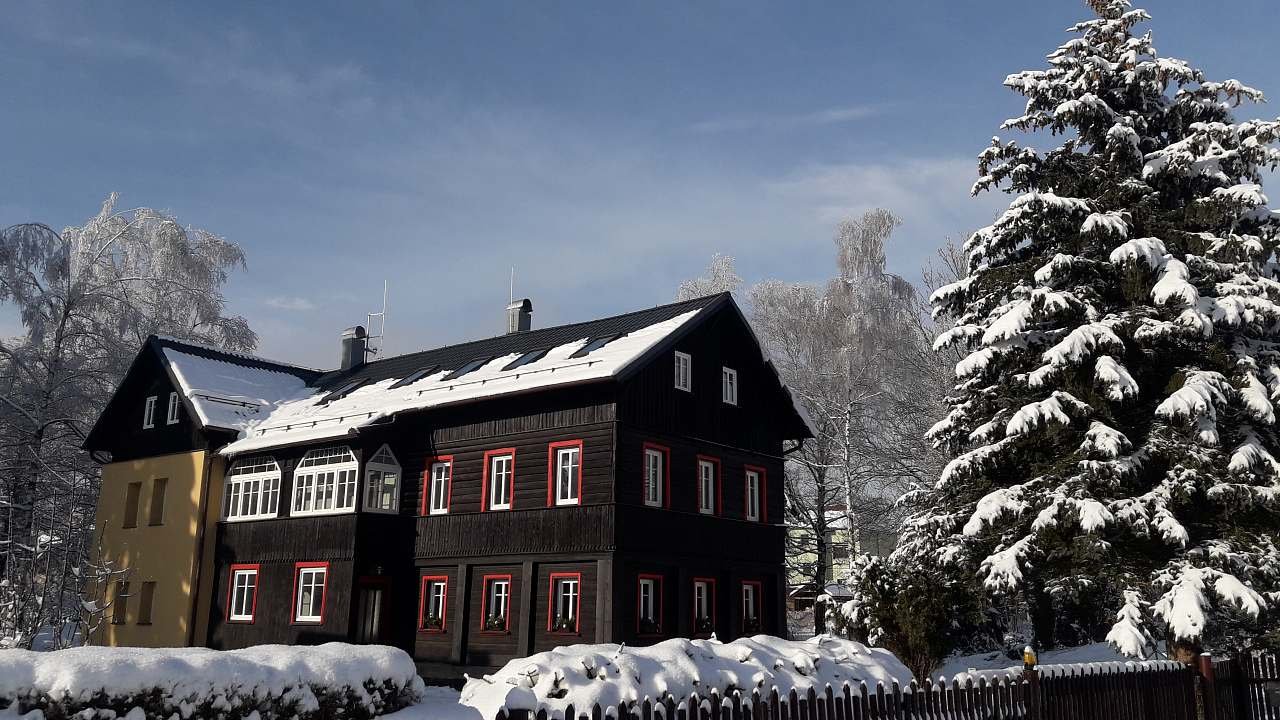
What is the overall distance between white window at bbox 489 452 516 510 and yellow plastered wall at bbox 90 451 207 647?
1018 cm

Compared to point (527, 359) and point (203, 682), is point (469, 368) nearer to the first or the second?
point (527, 359)

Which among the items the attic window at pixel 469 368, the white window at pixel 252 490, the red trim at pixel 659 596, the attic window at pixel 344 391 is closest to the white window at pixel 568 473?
the red trim at pixel 659 596

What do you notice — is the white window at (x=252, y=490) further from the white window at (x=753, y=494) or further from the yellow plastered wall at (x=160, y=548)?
the white window at (x=753, y=494)

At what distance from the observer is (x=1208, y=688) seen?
49.5ft

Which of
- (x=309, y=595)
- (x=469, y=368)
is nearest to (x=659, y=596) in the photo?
(x=469, y=368)

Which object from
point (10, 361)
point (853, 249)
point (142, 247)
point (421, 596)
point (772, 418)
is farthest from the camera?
point (142, 247)

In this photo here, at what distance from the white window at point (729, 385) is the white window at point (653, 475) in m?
3.53

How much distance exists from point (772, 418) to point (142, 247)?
1090 inches

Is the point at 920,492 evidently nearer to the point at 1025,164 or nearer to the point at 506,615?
the point at 1025,164

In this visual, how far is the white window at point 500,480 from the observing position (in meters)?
25.4

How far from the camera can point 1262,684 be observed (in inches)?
615

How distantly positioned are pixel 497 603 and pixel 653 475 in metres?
4.94

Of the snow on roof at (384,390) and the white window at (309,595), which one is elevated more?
the snow on roof at (384,390)

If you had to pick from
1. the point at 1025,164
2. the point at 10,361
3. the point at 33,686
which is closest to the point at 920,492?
the point at 1025,164
